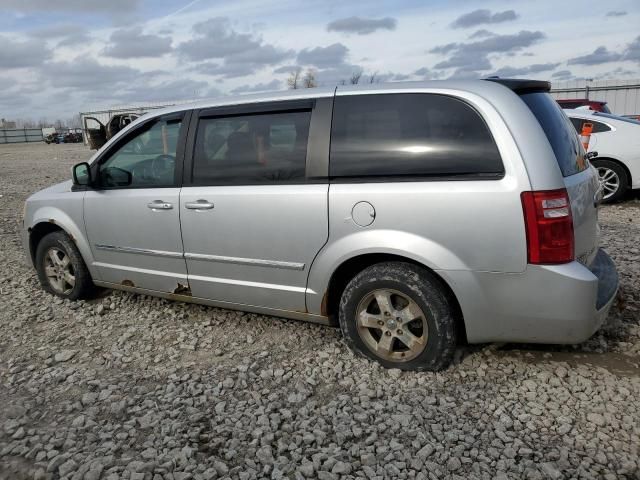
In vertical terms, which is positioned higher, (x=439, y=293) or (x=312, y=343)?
(x=439, y=293)

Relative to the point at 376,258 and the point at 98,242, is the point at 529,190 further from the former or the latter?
the point at 98,242

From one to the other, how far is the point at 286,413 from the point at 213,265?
1.32 m

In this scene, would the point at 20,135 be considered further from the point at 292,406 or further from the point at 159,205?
the point at 292,406

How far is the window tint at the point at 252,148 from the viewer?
349cm

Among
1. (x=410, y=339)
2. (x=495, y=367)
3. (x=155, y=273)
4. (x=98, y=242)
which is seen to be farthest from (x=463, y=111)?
(x=98, y=242)

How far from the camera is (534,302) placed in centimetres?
290

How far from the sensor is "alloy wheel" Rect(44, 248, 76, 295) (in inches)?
189

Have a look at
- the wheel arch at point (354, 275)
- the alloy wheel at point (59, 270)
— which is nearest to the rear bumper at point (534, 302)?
the wheel arch at point (354, 275)

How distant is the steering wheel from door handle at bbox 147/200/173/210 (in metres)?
0.22

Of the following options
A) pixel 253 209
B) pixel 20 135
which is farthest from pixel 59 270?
pixel 20 135

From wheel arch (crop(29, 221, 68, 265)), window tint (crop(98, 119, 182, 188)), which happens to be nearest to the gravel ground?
wheel arch (crop(29, 221, 68, 265))

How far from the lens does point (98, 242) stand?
4430 millimetres

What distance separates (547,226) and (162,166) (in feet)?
9.20

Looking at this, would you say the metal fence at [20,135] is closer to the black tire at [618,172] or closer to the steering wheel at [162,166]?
the black tire at [618,172]
